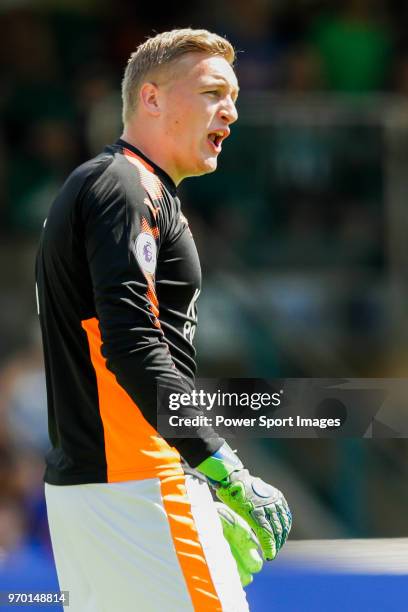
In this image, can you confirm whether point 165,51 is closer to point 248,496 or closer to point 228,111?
point 228,111

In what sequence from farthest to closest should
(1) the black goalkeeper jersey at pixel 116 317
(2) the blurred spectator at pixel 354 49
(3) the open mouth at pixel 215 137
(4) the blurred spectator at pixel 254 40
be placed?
1. (2) the blurred spectator at pixel 354 49
2. (4) the blurred spectator at pixel 254 40
3. (3) the open mouth at pixel 215 137
4. (1) the black goalkeeper jersey at pixel 116 317

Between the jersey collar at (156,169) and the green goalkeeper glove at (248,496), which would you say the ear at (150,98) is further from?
the green goalkeeper glove at (248,496)

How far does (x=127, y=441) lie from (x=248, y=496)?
27 cm

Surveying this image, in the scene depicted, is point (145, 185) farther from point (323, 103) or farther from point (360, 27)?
point (360, 27)

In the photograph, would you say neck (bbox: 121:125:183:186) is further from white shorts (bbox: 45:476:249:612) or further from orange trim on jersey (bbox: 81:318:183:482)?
white shorts (bbox: 45:476:249:612)

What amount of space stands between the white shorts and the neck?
0.68 m

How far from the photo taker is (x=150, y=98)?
2.62 m

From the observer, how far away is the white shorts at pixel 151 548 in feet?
7.73

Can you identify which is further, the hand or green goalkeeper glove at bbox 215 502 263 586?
green goalkeeper glove at bbox 215 502 263 586

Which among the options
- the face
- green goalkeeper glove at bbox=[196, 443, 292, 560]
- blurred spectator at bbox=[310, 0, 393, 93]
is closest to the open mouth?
the face

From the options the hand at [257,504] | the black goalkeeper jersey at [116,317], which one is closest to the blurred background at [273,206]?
the black goalkeeper jersey at [116,317]

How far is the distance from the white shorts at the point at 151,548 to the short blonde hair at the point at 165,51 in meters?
0.85

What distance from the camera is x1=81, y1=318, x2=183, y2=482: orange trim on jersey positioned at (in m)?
2.40

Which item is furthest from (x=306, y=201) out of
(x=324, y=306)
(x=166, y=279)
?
(x=166, y=279)
